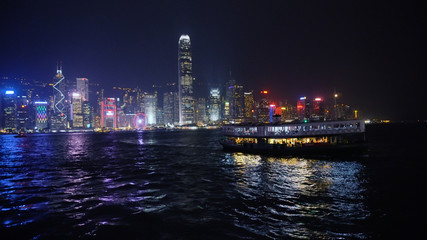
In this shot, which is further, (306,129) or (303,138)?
(303,138)

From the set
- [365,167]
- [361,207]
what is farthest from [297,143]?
[361,207]

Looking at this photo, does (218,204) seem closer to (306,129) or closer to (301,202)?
(301,202)

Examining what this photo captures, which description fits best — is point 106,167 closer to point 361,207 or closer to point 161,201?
point 161,201

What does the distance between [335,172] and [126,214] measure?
86.4 feet

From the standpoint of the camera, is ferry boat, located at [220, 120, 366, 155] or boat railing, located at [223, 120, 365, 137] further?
boat railing, located at [223, 120, 365, 137]

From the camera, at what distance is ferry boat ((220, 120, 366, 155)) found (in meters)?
47.5

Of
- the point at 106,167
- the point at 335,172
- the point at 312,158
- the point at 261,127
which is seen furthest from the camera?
the point at 261,127

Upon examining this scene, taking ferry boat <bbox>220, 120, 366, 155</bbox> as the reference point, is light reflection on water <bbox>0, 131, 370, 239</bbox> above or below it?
below

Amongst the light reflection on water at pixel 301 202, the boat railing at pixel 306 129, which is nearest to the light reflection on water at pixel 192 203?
the light reflection on water at pixel 301 202

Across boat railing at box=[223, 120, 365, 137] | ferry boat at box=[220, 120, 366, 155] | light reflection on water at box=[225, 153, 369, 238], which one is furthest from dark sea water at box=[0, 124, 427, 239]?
boat railing at box=[223, 120, 365, 137]

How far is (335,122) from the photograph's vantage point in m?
49.0

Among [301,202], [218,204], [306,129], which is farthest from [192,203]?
[306,129]

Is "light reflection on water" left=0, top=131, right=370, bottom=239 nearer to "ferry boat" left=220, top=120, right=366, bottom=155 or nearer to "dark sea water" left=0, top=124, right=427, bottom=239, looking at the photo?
"dark sea water" left=0, top=124, right=427, bottom=239

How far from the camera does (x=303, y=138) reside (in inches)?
2035
